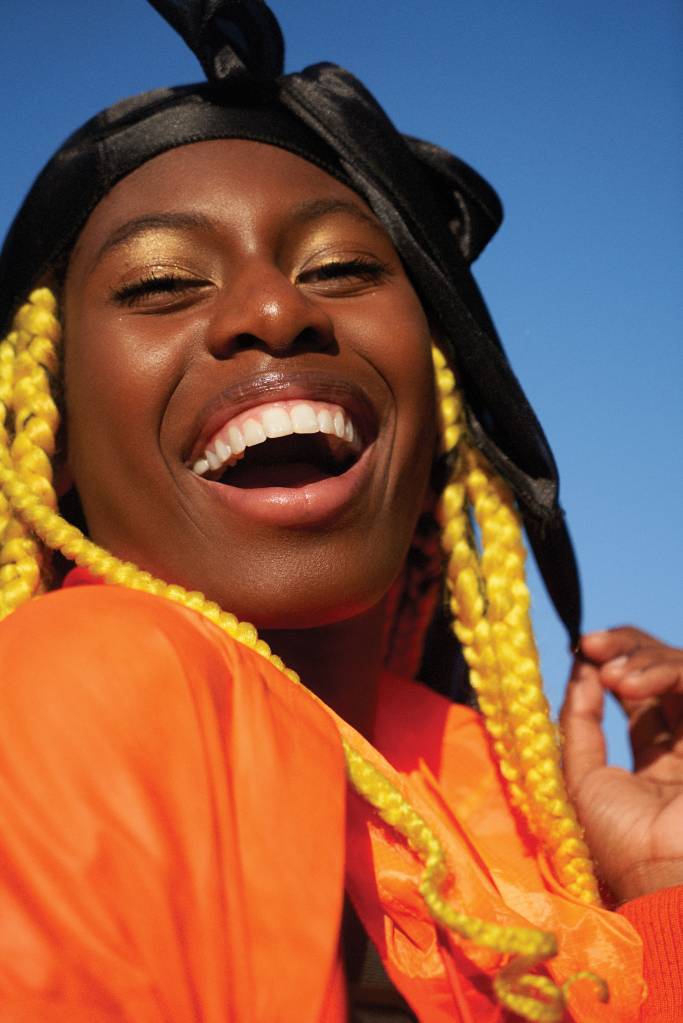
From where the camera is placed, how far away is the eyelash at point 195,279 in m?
1.88

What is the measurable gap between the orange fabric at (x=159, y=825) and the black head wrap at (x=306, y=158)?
944 millimetres

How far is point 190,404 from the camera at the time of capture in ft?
5.93

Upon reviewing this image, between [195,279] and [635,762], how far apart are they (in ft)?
4.53

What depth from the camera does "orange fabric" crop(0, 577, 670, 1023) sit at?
1.04 m

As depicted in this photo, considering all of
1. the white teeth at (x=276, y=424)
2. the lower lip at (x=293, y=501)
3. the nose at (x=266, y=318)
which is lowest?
the lower lip at (x=293, y=501)

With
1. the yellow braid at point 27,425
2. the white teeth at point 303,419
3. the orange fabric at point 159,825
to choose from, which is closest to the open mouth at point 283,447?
the white teeth at point 303,419

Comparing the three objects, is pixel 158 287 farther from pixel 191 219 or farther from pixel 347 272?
pixel 347 272

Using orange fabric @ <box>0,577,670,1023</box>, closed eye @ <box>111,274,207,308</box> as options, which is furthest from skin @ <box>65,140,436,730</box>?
orange fabric @ <box>0,577,670,1023</box>

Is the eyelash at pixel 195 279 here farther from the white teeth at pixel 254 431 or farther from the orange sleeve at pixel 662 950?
the orange sleeve at pixel 662 950

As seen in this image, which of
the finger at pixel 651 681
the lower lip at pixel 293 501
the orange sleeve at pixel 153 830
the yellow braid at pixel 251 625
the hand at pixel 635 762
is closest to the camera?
the orange sleeve at pixel 153 830

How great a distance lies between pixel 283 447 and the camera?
196 cm

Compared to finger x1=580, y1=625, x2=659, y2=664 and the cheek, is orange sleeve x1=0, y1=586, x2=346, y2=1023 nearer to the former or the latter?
the cheek

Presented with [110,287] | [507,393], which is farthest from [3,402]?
[507,393]

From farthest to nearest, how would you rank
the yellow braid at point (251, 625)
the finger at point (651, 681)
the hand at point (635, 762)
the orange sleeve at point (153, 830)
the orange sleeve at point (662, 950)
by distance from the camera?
the finger at point (651, 681) < the hand at point (635, 762) < the orange sleeve at point (662, 950) < the yellow braid at point (251, 625) < the orange sleeve at point (153, 830)
